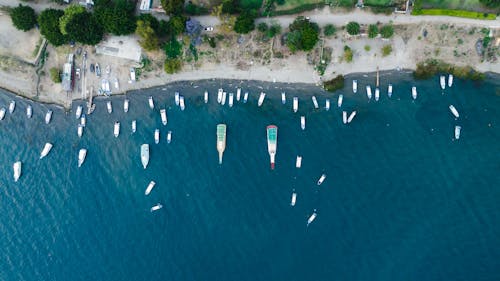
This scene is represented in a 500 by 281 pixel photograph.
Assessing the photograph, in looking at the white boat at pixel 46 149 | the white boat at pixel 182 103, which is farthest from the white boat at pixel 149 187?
the white boat at pixel 46 149

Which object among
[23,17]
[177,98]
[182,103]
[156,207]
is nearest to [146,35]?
[177,98]

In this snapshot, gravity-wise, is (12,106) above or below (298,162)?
above

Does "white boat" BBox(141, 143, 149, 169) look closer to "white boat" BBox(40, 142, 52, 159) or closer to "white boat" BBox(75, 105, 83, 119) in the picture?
"white boat" BBox(75, 105, 83, 119)

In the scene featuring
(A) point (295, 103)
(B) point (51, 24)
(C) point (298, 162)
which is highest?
(B) point (51, 24)

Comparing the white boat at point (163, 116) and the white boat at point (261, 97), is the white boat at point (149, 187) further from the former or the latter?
the white boat at point (261, 97)

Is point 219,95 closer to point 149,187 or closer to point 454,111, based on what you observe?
point 149,187

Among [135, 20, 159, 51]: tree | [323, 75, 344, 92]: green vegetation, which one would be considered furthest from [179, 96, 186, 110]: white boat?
[323, 75, 344, 92]: green vegetation
